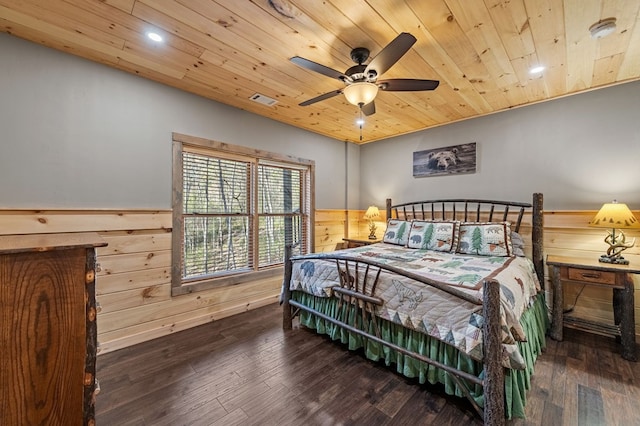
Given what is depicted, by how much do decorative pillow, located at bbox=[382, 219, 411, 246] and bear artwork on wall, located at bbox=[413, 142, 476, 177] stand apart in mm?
922

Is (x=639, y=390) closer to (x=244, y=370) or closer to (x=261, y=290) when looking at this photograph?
(x=244, y=370)

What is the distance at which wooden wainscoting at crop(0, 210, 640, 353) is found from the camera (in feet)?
7.23

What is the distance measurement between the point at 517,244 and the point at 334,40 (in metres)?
2.77

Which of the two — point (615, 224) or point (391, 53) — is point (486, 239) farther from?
point (391, 53)

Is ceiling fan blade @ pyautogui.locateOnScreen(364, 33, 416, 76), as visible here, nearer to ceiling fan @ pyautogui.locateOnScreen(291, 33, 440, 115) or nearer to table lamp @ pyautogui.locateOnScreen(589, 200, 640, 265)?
ceiling fan @ pyautogui.locateOnScreen(291, 33, 440, 115)

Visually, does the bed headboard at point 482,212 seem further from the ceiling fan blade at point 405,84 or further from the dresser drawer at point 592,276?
the ceiling fan blade at point 405,84

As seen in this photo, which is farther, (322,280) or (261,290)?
(261,290)

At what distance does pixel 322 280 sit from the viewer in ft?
7.90

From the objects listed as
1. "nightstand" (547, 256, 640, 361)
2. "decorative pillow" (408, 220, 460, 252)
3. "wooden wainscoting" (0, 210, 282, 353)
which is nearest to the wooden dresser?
"wooden wainscoting" (0, 210, 282, 353)

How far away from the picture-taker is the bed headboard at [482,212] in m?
2.88

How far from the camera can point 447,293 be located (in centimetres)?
166

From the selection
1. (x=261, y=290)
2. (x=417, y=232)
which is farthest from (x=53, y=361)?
(x=417, y=232)

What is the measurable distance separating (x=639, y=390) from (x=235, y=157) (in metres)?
3.98

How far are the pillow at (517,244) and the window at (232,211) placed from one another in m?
2.55
